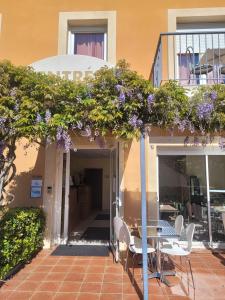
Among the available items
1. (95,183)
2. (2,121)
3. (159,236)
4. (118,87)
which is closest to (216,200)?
(159,236)

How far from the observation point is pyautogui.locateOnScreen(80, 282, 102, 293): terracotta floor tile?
3529 millimetres

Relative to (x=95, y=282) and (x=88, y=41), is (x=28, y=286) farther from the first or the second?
(x=88, y=41)

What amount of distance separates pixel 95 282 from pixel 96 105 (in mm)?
2537

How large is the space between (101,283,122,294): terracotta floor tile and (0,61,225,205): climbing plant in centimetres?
203

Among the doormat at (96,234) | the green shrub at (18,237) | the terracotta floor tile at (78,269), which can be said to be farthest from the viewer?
the doormat at (96,234)

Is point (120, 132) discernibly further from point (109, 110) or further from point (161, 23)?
point (161, 23)

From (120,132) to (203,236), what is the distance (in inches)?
144

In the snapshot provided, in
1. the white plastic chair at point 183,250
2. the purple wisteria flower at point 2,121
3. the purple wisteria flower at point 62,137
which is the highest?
the purple wisteria flower at point 2,121

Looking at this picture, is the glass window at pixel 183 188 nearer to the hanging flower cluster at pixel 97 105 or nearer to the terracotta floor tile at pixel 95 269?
the terracotta floor tile at pixel 95 269

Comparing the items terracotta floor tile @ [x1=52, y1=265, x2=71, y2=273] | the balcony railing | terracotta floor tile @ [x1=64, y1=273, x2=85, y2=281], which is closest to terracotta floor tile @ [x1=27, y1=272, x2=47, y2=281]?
terracotta floor tile @ [x1=52, y1=265, x2=71, y2=273]

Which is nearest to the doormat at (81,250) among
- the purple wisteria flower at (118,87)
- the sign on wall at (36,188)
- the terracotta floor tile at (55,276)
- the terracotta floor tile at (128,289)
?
the terracotta floor tile at (55,276)

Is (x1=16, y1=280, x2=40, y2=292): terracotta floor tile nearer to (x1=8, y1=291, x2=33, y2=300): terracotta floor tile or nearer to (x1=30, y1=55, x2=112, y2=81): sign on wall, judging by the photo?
(x1=8, y1=291, x2=33, y2=300): terracotta floor tile

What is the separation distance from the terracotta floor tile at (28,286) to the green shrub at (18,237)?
1.06 feet

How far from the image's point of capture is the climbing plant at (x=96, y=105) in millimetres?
3270
